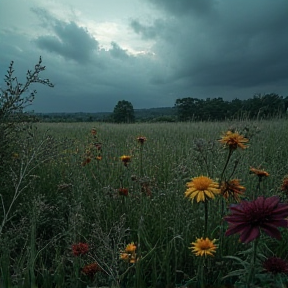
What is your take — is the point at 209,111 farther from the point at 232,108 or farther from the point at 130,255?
the point at 130,255

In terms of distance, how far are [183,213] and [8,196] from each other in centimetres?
139

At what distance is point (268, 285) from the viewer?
1.09m

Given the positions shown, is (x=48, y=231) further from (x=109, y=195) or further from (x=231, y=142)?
(x=231, y=142)

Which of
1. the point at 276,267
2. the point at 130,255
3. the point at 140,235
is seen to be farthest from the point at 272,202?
the point at 140,235

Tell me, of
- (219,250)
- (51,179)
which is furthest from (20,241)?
(219,250)

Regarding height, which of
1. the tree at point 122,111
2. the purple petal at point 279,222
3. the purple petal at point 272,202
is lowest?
the tree at point 122,111

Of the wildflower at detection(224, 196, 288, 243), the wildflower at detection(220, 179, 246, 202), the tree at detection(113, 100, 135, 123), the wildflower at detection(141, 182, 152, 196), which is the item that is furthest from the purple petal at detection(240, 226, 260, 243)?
the tree at detection(113, 100, 135, 123)

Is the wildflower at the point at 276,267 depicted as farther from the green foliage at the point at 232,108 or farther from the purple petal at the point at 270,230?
the green foliage at the point at 232,108

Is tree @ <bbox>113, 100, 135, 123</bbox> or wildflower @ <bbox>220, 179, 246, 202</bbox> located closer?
wildflower @ <bbox>220, 179, 246, 202</bbox>

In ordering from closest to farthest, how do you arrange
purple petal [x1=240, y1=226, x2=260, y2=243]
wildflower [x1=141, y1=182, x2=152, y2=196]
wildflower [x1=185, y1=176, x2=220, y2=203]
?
1. purple petal [x1=240, y1=226, x2=260, y2=243]
2. wildflower [x1=185, y1=176, x2=220, y2=203]
3. wildflower [x1=141, y1=182, x2=152, y2=196]

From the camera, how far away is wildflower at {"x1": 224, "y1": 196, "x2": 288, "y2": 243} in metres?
0.79

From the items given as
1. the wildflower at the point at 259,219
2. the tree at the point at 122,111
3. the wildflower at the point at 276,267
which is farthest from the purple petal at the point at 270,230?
the tree at the point at 122,111

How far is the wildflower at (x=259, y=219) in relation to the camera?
786 mm

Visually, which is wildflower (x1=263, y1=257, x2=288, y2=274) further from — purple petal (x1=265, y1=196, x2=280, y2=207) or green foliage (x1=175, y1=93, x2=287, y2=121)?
green foliage (x1=175, y1=93, x2=287, y2=121)
